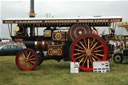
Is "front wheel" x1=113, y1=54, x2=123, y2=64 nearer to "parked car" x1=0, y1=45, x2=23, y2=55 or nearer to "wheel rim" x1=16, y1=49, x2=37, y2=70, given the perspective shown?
"wheel rim" x1=16, y1=49, x2=37, y2=70

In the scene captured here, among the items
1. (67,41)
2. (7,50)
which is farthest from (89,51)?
(7,50)

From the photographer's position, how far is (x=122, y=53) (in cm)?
1056

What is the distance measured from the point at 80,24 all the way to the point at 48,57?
203 centimetres

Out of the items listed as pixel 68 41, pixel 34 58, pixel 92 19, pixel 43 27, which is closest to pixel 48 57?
pixel 34 58

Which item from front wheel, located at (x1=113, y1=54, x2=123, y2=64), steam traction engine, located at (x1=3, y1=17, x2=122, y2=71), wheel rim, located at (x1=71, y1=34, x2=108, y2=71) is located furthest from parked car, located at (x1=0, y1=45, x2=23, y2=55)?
wheel rim, located at (x1=71, y1=34, x2=108, y2=71)

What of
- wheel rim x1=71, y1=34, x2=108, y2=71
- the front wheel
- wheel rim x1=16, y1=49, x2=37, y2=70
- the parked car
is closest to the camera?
wheel rim x1=71, y1=34, x2=108, y2=71

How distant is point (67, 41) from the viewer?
794 cm

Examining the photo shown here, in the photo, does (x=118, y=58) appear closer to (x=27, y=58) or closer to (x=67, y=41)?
(x=67, y=41)

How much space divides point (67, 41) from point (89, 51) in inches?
44.6

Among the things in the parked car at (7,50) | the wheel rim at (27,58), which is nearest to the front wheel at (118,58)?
the wheel rim at (27,58)

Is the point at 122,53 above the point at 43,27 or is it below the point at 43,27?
below

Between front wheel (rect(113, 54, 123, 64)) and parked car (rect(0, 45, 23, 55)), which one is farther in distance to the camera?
parked car (rect(0, 45, 23, 55))

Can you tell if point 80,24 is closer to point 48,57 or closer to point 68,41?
point 68,41

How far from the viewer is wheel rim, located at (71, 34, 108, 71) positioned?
7379 mm
